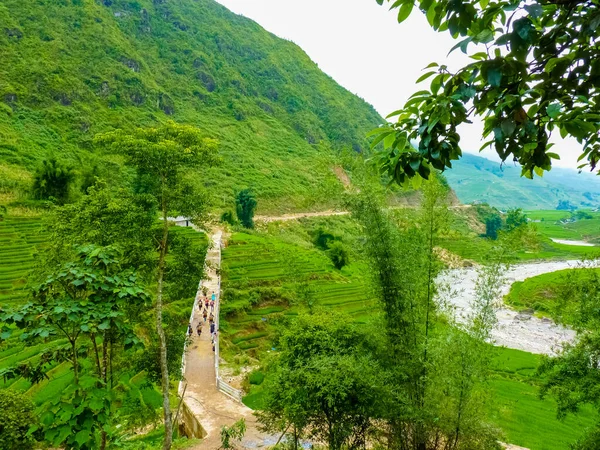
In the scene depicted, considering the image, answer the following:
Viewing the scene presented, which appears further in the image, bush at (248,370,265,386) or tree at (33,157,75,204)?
tree at (33,157,75,204)

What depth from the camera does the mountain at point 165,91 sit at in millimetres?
57781

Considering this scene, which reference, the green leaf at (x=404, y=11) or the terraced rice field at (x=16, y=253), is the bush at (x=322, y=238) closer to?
the terraced rice field at (x=16, y=253)

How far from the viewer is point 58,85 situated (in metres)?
65.0

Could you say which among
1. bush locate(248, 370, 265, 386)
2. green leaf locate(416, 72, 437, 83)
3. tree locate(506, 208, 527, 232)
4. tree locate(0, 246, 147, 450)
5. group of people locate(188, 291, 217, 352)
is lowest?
bush locate(248, 370, 265, 386)

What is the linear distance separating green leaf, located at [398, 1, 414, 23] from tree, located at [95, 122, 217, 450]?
8.74 m

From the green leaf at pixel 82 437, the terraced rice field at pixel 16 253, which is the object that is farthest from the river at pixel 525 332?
the terraced rice field at pixel 16 253

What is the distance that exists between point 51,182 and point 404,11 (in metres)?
40.7

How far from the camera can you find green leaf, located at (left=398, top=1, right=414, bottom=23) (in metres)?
2.05

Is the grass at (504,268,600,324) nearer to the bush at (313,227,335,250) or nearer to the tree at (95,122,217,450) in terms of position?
the bush at (313,227,335,250)

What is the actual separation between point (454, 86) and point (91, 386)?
3562mm

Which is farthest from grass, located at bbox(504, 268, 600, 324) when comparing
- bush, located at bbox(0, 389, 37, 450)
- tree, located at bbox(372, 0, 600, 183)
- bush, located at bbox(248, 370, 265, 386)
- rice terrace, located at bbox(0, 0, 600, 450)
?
tree, located at bbox(372, 0, 600, 183)

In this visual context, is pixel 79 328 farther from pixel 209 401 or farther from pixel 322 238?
pixel 322 238

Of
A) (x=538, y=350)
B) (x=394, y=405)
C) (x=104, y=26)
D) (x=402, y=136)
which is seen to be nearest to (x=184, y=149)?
(x=394, y=405)

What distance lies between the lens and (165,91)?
8725 centimetres
